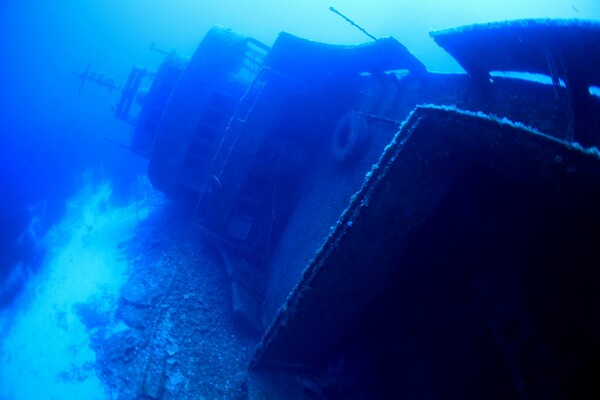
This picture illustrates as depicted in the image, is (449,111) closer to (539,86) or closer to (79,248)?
(539,86)

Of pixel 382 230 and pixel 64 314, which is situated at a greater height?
pixel 382 230

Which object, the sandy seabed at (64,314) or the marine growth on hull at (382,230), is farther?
the sandy seabed at (64,314)

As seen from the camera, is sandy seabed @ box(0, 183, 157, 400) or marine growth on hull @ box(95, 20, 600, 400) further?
sandy seabed @ box(0, 183, 157, 400)

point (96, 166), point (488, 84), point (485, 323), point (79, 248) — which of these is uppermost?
point (488, 84)

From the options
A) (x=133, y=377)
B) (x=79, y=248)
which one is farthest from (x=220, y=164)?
(x=79, y=248)

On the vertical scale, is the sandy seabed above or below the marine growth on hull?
below

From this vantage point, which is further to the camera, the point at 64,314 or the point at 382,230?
the point at 64,314

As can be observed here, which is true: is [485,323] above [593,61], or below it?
below

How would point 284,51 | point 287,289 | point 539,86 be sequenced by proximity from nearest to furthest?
point 539,86 < point 287,289 < point 284,51

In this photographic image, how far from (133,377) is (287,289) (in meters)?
2.26

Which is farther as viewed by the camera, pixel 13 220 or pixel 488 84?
pixel 13 220

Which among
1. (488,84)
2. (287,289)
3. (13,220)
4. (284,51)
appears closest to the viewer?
(488,84)

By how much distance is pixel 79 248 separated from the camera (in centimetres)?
971

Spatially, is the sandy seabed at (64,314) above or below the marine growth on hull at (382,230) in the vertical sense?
below
